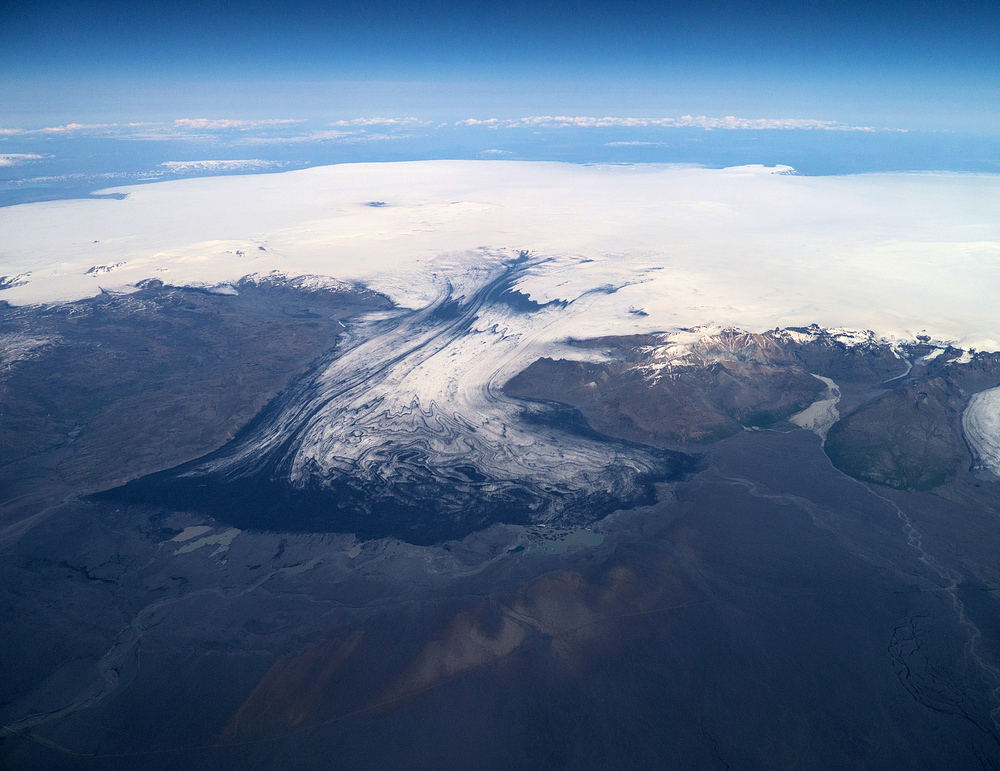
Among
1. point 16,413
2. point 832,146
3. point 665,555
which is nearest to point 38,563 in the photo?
point 16,413

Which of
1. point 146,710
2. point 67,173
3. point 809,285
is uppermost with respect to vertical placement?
point 67,173

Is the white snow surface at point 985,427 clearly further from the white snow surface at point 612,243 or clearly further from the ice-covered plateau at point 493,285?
the white snow surface at point 612,243

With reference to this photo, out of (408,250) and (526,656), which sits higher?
(408,250)

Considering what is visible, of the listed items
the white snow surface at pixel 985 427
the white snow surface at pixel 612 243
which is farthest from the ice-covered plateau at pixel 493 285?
the white snow surface at pixel 985 427

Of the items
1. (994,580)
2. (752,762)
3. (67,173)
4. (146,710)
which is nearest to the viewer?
(752,762)

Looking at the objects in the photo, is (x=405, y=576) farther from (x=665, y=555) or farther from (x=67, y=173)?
(x=67, y=173)

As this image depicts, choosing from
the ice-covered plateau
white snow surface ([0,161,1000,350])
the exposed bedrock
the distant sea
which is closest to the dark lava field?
the exposed bedrock
